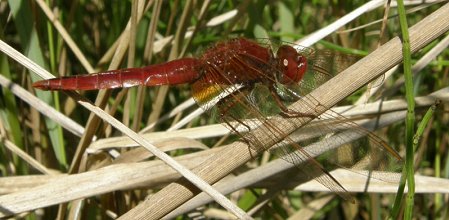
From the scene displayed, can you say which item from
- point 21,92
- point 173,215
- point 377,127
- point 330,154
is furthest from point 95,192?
point 377,127

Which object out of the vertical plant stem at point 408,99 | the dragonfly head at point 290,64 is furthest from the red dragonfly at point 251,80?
the vertical plant stem at point 408,99

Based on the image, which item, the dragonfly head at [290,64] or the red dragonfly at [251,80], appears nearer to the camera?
the red dragonfly at [251,80]

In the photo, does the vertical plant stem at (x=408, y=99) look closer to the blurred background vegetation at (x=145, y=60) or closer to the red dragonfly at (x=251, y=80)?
the red dragonfly at (x=251, y=80)

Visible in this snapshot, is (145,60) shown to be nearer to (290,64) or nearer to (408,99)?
(290,64)

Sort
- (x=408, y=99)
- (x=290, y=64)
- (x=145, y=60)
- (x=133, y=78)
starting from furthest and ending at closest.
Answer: (x=145, y=60), (x=290, y=64), (x=133, y=78), (x=408, y=99)

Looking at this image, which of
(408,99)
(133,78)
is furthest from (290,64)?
(408,99)

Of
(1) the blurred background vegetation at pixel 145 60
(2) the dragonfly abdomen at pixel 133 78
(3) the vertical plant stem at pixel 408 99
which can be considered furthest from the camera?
(1) the blurred background vegetation at pixel 145 60

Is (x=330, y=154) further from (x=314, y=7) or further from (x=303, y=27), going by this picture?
(x=314, y=7)
